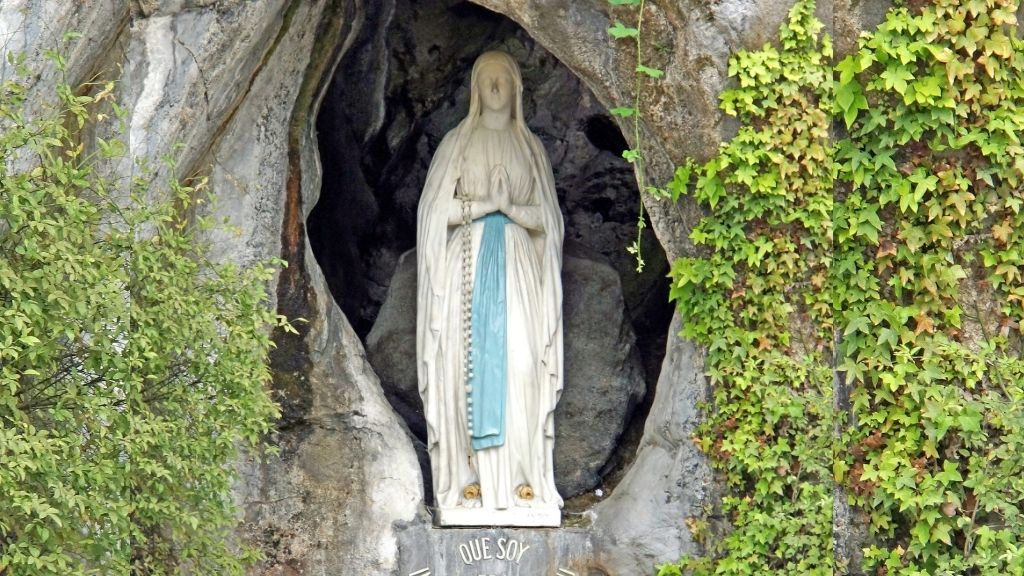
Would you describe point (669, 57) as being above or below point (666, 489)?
above

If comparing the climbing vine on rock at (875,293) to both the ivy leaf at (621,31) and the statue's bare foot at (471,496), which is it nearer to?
the ivy leaf at (621,31)

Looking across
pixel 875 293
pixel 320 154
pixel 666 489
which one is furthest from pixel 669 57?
pixel 320 154

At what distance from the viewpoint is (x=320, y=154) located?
329 inches

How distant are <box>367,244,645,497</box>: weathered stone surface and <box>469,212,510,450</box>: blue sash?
0.63 m

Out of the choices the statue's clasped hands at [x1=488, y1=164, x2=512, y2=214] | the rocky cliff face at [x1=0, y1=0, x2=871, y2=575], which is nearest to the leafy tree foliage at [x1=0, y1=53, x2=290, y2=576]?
the rocky cliff face at [x1=0, y1=0, x2=871, y2=575]

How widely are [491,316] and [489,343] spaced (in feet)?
0.42

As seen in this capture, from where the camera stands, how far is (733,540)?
7094 mm

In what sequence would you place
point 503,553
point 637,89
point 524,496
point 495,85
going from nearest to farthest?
point 637,89, point 503,553, point 524,496, point 495,85

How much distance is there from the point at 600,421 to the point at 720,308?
1305 millimetres

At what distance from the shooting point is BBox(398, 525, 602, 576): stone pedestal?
7.50 metres

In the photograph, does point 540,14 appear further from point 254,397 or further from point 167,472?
point 167,472

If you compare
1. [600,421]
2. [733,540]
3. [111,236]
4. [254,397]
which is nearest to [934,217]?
[733,540]

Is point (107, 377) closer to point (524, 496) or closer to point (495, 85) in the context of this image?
point (524, 496)

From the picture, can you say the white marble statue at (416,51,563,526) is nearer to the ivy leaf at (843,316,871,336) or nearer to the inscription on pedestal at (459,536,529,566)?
the inscription on pedestal at (459,536,529,566)
